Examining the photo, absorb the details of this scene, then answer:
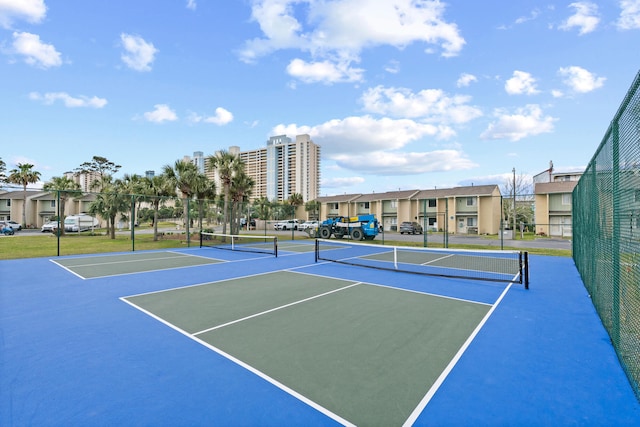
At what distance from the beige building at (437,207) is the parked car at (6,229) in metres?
31.3

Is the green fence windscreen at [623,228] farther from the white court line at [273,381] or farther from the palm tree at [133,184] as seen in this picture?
the palm tree at [133,184]

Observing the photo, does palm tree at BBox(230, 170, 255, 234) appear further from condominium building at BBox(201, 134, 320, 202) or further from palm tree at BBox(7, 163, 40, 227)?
condominium building at BBox(201, 134, 320, 202)

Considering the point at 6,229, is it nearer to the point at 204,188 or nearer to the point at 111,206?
the point at 111,206

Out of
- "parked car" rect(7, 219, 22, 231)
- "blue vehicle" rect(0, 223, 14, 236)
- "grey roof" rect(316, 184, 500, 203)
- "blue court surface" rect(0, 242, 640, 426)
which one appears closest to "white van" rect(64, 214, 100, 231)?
"parked car" rect(7, 219, 22, 231)

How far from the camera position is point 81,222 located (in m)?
32.6

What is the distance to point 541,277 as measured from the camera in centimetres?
1087

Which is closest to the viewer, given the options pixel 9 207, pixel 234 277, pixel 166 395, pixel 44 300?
pixel 166 395

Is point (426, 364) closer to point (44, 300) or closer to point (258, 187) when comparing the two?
point (44, 300)

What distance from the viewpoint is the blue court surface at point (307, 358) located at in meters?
3.27

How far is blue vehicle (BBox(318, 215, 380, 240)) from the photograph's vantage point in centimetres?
2652

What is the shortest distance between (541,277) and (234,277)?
1054cm

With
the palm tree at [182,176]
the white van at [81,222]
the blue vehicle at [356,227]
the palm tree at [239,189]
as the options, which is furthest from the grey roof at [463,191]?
the white van at [81,222]

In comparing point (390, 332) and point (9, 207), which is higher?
point (9, 207)

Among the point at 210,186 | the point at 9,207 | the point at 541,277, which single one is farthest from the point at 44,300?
the point at 9,207
